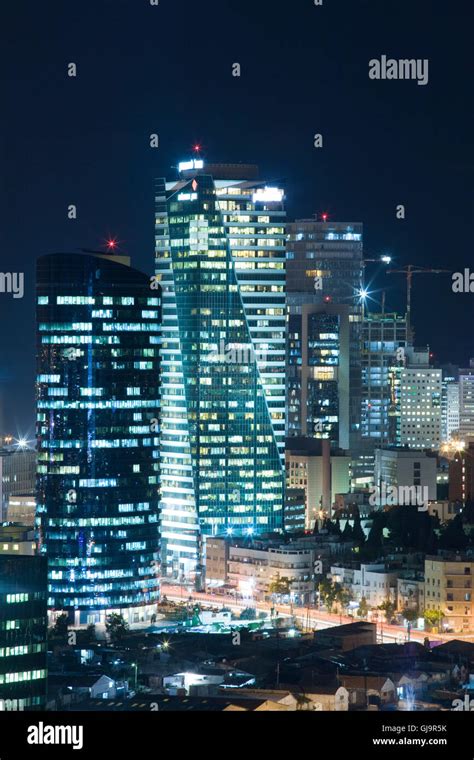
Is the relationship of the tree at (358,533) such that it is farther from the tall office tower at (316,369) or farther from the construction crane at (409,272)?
the construction crane at (409,272)

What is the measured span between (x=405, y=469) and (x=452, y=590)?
80.5ft

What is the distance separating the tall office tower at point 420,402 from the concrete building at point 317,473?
97.5ft

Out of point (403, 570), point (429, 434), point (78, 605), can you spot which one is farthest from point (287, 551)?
point (429, 434)

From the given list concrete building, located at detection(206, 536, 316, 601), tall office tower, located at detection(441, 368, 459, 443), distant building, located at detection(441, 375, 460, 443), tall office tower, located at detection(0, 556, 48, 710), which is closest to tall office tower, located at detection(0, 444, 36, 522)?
concrete building, located at detection(206, 536, 316, 601)

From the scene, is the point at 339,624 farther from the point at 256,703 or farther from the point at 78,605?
the point at 256,703

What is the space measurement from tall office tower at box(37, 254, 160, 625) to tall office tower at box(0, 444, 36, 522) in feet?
61.0

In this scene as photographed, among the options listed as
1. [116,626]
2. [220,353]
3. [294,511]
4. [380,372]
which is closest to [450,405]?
[380,372]

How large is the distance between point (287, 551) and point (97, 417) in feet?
23.8

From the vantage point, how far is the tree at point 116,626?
44156 millimetres

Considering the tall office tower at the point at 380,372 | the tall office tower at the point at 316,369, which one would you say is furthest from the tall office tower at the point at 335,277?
the tall office tower at the point at 380,372

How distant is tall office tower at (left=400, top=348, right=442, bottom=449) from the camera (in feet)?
323

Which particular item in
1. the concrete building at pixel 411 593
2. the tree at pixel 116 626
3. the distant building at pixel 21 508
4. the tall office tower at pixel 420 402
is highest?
the tall office tower at pixel 420 402

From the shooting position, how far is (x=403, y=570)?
50.0 m

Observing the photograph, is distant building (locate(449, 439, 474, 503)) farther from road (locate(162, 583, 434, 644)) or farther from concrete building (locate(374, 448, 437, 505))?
road (locate(162, 583, 434, 644))
